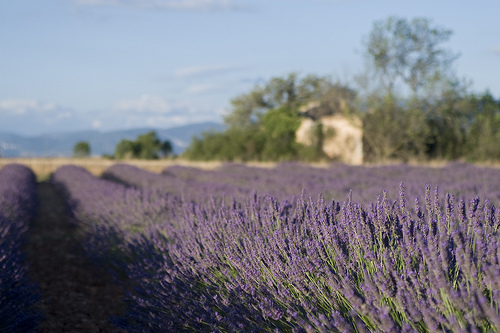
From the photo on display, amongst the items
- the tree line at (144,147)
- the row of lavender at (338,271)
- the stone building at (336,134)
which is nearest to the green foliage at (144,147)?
the tree line at (144,147)

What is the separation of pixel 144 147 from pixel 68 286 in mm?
33982

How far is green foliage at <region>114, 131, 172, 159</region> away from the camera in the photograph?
119 ft

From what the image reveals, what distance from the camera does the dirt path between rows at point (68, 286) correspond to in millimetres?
3721

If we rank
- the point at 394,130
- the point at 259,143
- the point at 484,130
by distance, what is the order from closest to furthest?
1. the point at 484,130
2. the point at 394,130
3. the point at 259,143

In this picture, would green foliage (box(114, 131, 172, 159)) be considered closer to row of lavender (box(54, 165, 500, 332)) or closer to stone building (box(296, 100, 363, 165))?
stone building (box(296, 100, 363, 165))

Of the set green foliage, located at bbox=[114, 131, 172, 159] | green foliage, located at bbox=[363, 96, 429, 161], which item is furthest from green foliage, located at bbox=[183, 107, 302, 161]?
green foliage, located at bbox=[114, 131, 172, 159]

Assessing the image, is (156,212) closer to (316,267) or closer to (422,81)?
(316,267)

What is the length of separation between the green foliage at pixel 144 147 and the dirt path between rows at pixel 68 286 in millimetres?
28810

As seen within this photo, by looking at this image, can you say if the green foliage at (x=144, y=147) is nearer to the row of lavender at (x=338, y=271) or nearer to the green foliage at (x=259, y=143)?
the green foliage at (x=259, y=143)

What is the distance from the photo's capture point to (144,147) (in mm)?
38031

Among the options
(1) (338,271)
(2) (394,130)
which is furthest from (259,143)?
(1) (338,271)

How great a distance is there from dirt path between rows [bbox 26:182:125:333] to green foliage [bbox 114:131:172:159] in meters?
28.8

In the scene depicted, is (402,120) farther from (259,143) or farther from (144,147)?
(144,147)

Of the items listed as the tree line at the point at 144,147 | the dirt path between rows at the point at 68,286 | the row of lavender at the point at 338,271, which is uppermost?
the tree line at the point at 144,147
